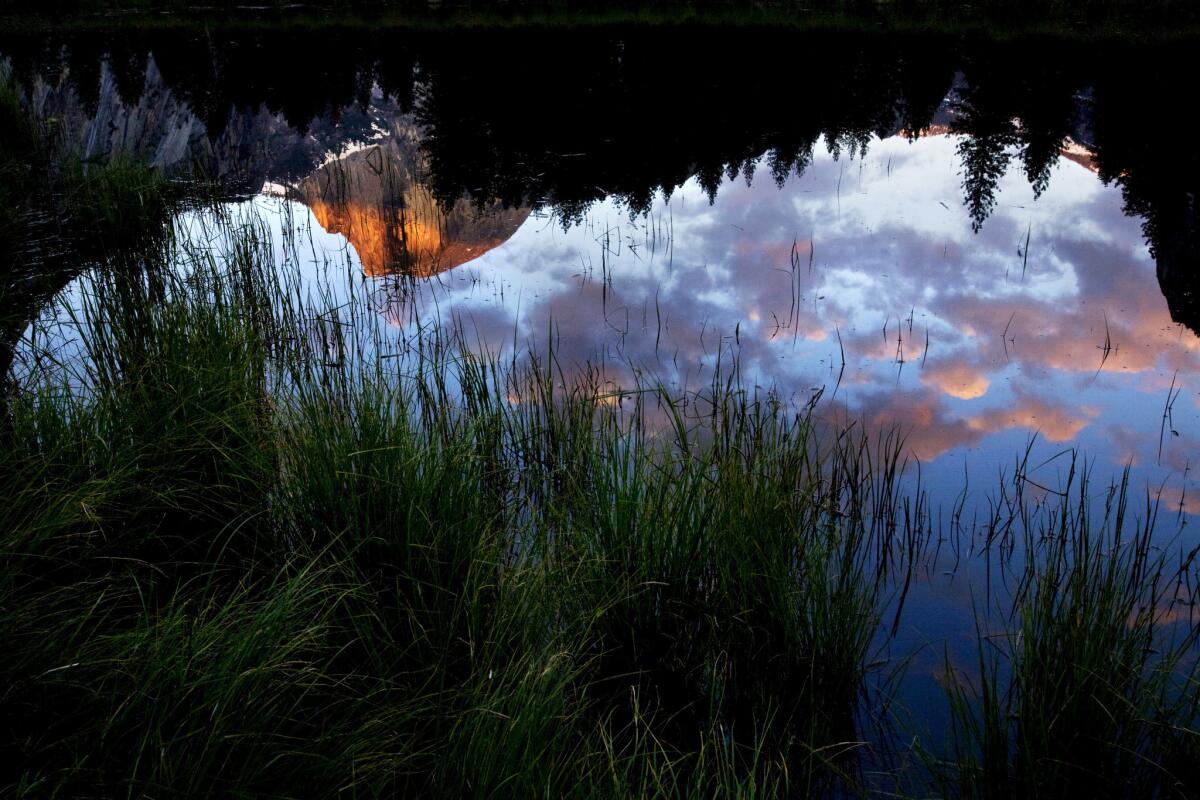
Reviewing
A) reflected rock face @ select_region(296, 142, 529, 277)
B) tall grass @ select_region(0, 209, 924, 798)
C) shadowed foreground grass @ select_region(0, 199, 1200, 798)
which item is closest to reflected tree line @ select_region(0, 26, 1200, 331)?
reflected rock face @ select_region(296, 142, 529, 277)

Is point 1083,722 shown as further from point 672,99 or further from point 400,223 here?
point 672,99

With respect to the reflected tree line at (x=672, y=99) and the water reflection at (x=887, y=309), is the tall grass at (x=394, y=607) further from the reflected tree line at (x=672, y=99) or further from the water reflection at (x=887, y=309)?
the reflected tree line at (x=672, y=99)

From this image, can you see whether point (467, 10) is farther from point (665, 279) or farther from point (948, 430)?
point (948, 430)

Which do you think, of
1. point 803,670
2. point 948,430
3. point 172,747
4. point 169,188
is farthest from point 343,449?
point 169,188

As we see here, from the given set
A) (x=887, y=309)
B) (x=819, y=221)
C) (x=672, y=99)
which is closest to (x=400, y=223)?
(x=887, y=309)

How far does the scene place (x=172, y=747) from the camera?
2270mm

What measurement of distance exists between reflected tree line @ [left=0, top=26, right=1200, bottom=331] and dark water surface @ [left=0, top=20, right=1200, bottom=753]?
4.0 inches

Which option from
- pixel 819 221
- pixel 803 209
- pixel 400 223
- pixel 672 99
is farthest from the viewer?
pixel 672 99

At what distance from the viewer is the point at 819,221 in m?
11.5

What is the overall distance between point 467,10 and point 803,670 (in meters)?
34.4

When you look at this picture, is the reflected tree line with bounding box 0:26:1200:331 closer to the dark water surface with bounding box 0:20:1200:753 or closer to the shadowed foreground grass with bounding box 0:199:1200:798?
the dark water surface with bounding box 0:20:1200:753

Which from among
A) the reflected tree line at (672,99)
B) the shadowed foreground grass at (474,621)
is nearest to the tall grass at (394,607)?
the shadowed foreground grass at (474,621)

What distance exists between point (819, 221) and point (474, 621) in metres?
9.43

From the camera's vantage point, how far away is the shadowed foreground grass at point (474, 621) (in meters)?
2.44
